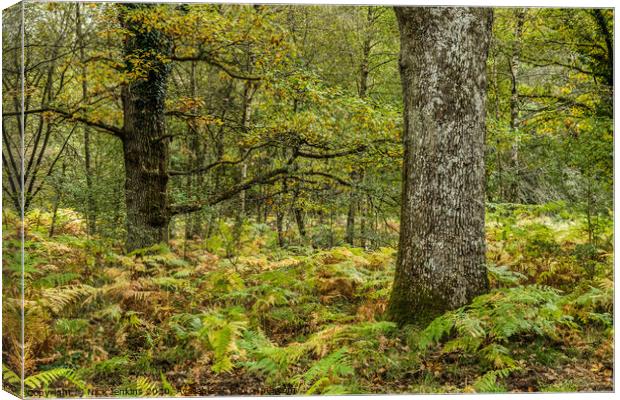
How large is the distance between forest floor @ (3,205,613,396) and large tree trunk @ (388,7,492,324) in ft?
0.85

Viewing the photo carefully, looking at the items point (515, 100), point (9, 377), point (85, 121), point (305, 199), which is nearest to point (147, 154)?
point (85, 121)

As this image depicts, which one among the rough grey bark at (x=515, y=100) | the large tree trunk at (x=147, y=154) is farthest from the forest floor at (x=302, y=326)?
the large tree trunk at (x=147, y=154)

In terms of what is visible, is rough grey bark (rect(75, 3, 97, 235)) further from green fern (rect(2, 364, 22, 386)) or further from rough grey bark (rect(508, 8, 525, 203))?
rough grey bark (rect(508, 8, 525, 203))

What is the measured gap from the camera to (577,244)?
5.52 m

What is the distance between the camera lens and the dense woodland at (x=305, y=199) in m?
4.39

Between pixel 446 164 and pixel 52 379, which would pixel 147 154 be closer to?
pixel 52 379

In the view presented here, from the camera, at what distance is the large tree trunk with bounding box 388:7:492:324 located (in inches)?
181

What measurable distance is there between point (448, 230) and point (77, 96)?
14.7 ft

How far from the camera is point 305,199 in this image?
6.93 metres

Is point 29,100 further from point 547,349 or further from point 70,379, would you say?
point 547,349

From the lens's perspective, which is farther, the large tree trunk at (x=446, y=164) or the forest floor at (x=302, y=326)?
the large tree trunk at (x=446, y=164)

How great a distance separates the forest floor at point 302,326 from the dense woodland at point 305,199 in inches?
0.9

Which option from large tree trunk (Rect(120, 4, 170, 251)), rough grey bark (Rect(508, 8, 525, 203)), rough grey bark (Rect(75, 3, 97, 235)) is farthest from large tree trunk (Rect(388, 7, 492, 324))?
rough grey bark (Rect(75, 3, 97, 235))

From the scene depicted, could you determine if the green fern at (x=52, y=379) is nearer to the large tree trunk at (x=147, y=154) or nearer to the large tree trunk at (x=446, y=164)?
the large tree trunk at (x=147, y=154)
